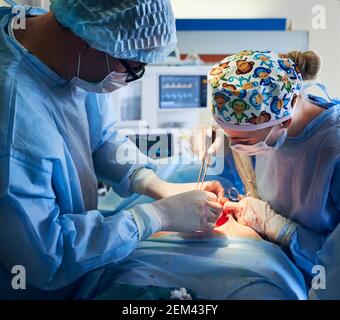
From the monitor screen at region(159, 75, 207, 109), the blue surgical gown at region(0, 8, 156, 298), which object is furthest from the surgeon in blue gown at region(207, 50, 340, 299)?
the monitor screen at region(159, 75, 207, 109)

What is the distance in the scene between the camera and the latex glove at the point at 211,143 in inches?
44.8

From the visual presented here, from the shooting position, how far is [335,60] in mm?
1055

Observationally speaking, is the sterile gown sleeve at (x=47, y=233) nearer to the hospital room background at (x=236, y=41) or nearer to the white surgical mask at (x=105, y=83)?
the hospital room background at (x=236, y=41)

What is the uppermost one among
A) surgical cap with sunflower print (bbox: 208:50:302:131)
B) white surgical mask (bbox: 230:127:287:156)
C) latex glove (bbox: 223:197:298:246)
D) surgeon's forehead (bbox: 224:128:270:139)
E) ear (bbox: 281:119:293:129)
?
surgical cap with sunflower print (bbox: 208:50:302:131)

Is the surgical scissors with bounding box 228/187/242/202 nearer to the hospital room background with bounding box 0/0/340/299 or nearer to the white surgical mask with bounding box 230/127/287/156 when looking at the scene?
the hospital room background with bounding box 0/0/340/299

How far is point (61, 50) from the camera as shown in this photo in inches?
39.0

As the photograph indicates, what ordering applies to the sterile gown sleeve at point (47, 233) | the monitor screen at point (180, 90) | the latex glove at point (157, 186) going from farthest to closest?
1. the monitor screen at point (180, 90)
2. the latex glove at point (157, 186)
3. the sterile gown sleeve at point (47, 233)

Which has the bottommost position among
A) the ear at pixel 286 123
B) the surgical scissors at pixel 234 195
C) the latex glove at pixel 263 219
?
the latex glove at pixel 263 219

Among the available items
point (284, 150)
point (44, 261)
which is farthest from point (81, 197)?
point (284, 150)

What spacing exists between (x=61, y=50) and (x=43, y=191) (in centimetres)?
33

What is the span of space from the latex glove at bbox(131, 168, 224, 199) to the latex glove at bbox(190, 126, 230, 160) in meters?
0.08

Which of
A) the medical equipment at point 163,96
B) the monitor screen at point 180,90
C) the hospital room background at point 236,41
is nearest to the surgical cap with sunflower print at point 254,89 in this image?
the hospital room background at point 236,41

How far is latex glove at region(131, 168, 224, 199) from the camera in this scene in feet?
3.82

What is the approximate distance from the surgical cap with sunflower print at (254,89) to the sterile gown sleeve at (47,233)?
33 cm
